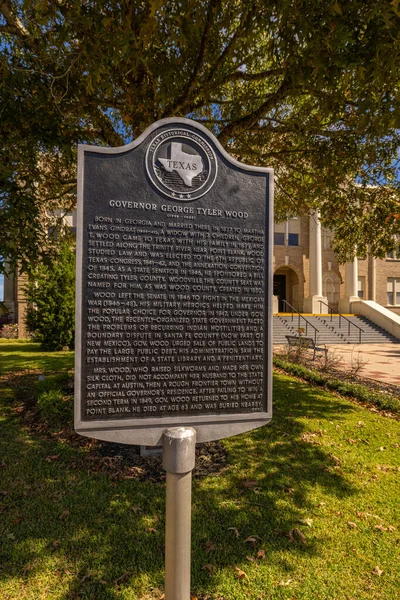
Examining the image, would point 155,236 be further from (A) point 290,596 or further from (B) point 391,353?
(B) point 391,353

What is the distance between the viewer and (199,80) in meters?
6.26

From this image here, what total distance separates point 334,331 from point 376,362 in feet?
29.4

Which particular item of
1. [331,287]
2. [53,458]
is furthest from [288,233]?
[53,458]

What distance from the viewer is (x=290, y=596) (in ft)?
9.18

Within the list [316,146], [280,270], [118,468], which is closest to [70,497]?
[118,468]

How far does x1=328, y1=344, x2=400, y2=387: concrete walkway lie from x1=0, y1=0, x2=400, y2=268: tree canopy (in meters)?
4.47

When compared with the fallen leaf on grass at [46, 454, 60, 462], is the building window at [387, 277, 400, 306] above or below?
above

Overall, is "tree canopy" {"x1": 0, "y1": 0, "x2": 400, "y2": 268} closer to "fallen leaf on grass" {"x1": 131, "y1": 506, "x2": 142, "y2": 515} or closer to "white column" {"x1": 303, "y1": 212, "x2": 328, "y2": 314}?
"fallen leaf on grass" {"x1": 131, "y1": 506, "x2": 142, "y2": 515}

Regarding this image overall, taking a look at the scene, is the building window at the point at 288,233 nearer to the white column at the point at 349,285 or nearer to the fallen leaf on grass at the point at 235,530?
the white column at the point at 349,285

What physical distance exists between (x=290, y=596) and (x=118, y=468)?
8.44 ft

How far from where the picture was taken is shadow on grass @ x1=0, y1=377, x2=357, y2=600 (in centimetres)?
299

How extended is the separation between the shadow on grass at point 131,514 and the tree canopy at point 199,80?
263 cm

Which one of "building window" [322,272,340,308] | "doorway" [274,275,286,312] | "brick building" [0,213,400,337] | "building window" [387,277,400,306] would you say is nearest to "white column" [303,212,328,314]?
"brick building" [0,213,400,337]

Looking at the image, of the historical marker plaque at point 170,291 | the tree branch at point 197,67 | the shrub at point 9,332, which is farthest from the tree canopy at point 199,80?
the shrub at point 9,332
